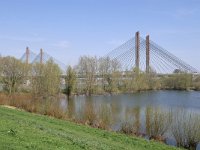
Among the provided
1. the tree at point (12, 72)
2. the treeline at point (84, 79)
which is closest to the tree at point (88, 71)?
the treeline at point (84, 79)

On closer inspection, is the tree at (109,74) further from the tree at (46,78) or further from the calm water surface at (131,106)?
the calm water surface at (131,106)

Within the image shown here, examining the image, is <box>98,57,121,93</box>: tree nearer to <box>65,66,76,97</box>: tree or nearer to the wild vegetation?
the wild vegetation

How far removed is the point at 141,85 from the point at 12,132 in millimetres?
58433

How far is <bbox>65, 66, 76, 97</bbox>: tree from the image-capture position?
55156 mm

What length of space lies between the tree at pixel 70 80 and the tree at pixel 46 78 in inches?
108

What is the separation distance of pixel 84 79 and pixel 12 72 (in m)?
16.3

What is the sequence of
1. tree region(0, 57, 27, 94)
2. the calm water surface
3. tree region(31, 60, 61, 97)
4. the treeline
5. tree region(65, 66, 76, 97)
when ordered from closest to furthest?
1. the calm water surface
2. tree region(0, 57, 27, 94)
3. the treeline
4. tree region(31, 60, 61, 97)
5. tree region(65, 66, 76, 97)

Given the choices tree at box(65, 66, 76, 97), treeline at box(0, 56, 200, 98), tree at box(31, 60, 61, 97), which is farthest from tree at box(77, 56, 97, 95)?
tree at box(31, 60, 61, 97)

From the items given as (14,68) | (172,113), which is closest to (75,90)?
(14,68)

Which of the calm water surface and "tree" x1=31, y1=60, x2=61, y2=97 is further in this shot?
"tree" x1=31, y1=60, x2=61, y2=97

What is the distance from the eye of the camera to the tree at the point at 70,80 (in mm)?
55156

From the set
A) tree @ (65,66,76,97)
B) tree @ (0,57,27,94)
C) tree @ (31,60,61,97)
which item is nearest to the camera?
tree @ (0,57,27,94)

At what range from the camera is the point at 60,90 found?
53781 mm

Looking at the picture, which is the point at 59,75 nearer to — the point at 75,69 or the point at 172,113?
the point at 75,69
